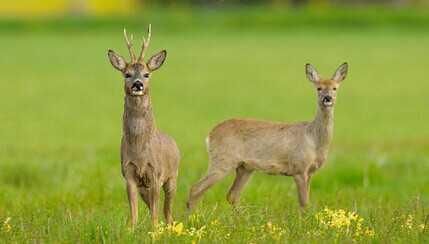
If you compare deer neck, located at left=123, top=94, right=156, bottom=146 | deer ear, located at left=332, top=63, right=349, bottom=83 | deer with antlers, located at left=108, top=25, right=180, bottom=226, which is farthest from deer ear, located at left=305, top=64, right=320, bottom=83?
deer neck, located at left=123, top=94, right=156, bottom=146

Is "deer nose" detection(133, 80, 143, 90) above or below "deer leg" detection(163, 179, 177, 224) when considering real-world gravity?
above

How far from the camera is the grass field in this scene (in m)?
10.2

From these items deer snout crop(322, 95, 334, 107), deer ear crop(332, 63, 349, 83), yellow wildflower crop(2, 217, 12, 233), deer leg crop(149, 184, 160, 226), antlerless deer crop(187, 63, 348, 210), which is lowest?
yellow wildflower crop(2, 217, 12, 233)

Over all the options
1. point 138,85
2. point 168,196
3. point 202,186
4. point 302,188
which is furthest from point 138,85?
point 202,186

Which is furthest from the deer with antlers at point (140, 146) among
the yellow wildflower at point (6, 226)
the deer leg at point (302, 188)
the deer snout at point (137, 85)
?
the deer leg at point (302, 188)

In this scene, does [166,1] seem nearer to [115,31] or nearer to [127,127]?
[115,31]

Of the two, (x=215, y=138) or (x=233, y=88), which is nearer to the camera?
(x=215, y=138)

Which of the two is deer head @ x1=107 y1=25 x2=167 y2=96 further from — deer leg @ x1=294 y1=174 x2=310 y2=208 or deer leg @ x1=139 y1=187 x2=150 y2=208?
deer leg @ x1=294 y1=174 x2=310 y2=208

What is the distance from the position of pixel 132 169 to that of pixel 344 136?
1265 centimetres

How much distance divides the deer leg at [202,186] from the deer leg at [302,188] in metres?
0.82

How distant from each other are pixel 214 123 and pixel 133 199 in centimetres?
1447

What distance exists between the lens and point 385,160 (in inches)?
712

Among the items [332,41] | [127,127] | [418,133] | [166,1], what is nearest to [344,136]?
[418,133]

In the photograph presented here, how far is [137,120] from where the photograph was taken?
10664 millimetres
